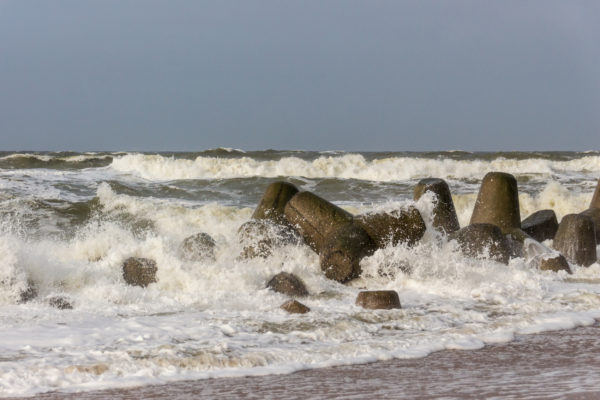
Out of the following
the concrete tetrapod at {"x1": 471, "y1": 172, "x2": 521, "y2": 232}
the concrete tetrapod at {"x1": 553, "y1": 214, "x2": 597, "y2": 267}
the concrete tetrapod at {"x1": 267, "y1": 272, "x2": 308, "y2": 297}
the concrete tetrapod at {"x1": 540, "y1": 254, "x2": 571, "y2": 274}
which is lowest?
the concrete tetrapod at {"x1": 267, "y1": 272, "x2": 308, "y2": 297}

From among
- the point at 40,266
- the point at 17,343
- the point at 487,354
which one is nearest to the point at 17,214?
the point at 40,266

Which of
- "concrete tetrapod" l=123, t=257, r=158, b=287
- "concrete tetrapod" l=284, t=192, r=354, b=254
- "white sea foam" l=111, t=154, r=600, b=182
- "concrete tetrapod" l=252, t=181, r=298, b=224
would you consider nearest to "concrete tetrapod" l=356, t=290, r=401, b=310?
"concrete tetrapod" l=284, t=192, r=354, b=254

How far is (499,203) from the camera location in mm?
10867

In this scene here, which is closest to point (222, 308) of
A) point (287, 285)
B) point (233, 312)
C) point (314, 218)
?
point (233, 312)

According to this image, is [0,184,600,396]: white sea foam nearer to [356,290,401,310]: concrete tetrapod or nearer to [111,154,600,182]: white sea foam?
[356,290,401,310]: concrete tetrapod

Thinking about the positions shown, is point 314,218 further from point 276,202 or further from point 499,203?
point 499,203

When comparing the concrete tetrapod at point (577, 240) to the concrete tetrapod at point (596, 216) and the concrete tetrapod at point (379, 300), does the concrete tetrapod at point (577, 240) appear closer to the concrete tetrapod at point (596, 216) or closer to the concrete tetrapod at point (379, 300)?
the concrete tetrapod at point (596, 216)

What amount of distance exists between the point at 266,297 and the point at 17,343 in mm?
2572

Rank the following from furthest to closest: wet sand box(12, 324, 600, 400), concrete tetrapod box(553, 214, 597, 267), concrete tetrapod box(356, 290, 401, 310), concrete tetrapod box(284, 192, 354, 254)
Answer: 1. concrete tetrapod box(553, 214, 597, 267)
2. concrete tetrapod box(284, 192, 354, 254)
3. concrete tetrapod box(356, 290, 401, 310)
4. wet sand box(12, 324, 600, 400)

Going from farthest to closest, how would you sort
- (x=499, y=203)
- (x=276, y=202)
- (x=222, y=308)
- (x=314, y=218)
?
(x=499, y=203), (x=276, y=202), (x=314, y=218), (x=222, y=308)

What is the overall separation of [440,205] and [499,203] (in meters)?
0.99

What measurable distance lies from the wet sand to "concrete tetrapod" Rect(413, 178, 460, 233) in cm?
483

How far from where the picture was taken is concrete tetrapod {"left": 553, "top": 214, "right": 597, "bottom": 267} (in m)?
10.1

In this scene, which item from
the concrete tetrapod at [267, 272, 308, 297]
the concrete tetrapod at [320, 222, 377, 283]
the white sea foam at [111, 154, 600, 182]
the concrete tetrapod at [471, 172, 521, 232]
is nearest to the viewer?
the concrete tetrapod at [267, 272, 308, 297]
